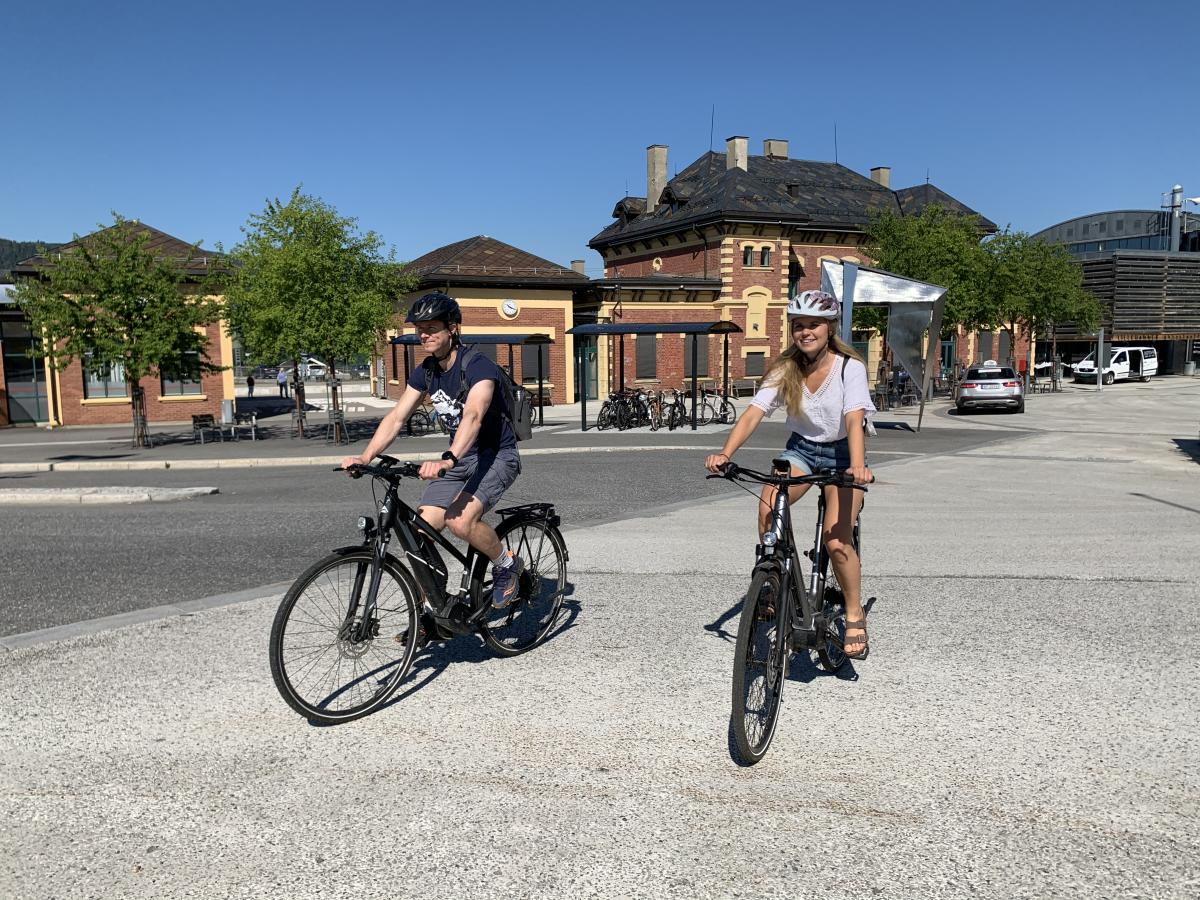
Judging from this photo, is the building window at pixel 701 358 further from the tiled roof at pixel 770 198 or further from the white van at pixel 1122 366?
the white van at pixel 1122 366

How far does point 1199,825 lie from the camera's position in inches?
127

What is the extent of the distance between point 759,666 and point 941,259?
112ft

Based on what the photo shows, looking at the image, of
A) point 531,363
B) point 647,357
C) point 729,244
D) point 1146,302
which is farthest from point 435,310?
point 1146,302

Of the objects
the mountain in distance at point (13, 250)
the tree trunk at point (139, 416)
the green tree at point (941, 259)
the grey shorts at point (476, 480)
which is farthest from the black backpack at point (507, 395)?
the mountain in distance at point (13, 250)

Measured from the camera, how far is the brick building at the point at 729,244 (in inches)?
1521

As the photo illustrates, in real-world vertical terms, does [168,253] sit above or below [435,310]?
above

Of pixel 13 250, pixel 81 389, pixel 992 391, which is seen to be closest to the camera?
pixel 992 391

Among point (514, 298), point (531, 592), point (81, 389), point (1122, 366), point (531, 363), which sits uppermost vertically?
point (514, 298)

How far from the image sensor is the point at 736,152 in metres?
45.2

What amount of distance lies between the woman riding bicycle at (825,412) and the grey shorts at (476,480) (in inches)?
44.3

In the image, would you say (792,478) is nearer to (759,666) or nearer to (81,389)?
(759,666)

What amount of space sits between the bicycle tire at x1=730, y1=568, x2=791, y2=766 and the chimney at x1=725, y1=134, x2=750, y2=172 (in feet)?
143

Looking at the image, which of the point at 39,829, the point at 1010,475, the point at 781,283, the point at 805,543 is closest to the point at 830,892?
the point at 39,829

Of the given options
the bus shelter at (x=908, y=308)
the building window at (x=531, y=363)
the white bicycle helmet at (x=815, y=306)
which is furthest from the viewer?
the building window at (x=531, y=363)
